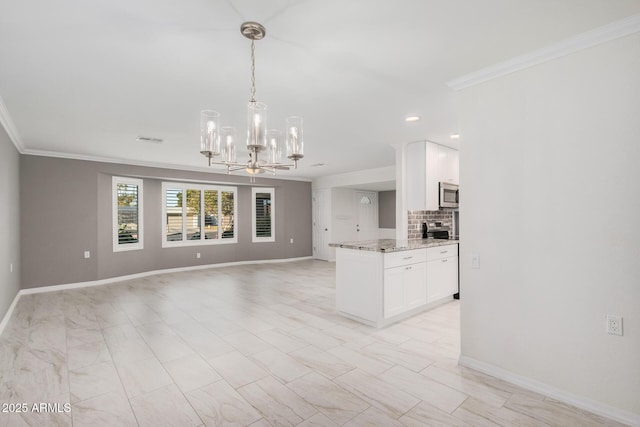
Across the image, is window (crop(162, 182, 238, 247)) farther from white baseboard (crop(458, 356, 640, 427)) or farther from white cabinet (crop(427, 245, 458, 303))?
white baseboard (crop(458, 356, 640, 427))

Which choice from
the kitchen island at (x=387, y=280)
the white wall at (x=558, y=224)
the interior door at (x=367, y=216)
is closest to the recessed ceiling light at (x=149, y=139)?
the kitchen island at (x=387, y=280)

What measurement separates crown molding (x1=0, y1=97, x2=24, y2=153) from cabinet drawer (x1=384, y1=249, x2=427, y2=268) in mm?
4495

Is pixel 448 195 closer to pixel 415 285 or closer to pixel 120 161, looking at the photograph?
pixel 415 285

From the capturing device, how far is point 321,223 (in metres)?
9.29

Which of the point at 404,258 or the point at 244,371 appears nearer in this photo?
the point at 244,371

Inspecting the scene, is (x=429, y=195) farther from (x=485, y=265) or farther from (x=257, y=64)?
(x=257, y=64)

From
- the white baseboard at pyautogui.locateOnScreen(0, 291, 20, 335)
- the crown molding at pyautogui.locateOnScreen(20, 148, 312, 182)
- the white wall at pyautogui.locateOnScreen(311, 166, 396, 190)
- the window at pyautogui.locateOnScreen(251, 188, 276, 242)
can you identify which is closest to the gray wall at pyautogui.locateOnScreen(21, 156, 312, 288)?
the crown molding at pyautogui.locateOnScreen(20, 148, 312, 182)

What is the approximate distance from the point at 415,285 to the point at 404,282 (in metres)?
0.26

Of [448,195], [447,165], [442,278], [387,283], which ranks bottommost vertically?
[442,278]

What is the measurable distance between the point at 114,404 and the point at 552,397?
315 centimetres

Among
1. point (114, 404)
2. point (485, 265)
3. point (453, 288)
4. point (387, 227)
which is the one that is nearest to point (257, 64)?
point (485, 265)

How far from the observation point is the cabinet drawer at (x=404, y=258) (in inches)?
144

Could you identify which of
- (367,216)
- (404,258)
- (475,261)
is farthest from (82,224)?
(367,216)

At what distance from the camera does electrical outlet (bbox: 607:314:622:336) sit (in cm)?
199
